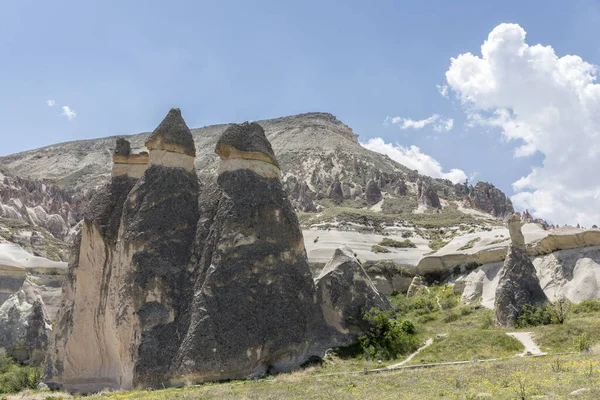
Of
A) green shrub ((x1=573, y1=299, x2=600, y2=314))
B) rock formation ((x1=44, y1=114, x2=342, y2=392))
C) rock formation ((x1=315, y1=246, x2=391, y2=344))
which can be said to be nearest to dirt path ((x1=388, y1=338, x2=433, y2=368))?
rock formation ((x1=315, y1=246, x2=391, y2=344))

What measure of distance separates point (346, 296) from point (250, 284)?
4406 millimetres

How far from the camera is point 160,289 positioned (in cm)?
1886

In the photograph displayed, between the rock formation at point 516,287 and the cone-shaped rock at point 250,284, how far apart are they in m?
8.91

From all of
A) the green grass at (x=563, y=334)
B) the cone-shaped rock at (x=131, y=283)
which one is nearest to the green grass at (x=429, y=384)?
the cone-shaped rock at (x=131, y=283)

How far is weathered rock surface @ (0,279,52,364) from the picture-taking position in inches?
1191

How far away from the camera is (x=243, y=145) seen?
69.0 ft

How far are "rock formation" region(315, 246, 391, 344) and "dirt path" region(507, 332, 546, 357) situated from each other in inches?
199

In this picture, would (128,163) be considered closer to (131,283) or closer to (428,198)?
(131,283)

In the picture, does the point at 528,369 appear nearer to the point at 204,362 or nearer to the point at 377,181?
the point at 204,362

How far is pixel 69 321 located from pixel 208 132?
139m

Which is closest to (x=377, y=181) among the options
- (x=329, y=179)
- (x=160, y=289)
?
(x=329, y=179)

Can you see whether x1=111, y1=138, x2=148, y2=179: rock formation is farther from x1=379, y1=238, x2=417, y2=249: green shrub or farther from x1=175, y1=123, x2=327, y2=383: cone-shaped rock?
x1=379, y1=238, x2=417, y2=249: green shrub

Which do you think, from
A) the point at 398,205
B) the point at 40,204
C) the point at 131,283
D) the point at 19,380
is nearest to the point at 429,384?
the point at 131,283

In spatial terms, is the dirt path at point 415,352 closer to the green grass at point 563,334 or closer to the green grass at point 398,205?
the green grass at point 563,334
